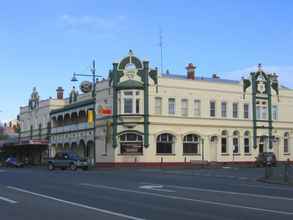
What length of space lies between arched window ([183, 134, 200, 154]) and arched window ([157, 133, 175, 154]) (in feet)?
5.30

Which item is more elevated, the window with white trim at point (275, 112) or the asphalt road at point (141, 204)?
the window with white trim at point (275, 112)

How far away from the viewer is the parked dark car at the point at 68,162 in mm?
53312

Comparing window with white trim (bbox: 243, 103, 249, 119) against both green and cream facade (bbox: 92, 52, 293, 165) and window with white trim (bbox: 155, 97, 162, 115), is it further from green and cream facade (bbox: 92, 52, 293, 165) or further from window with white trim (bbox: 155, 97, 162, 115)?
window with white trim (bbox: 155, 97, 162, 115)

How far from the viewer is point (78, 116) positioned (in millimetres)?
67625

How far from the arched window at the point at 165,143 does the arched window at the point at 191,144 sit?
1615mm

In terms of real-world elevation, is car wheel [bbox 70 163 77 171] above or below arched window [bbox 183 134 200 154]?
below

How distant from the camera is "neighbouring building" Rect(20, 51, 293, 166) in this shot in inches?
2271

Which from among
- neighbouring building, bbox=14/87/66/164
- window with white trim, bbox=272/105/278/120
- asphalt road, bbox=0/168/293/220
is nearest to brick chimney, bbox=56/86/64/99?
neighbouring building, bbox=14/87/66/164

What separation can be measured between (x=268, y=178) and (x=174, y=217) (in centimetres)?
1928

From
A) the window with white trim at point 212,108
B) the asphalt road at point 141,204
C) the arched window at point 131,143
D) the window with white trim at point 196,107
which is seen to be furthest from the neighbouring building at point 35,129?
the asphalt road at point 141,204

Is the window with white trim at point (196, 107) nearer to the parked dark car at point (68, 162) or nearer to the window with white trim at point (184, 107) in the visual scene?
the window with white trim at point (184, 107)

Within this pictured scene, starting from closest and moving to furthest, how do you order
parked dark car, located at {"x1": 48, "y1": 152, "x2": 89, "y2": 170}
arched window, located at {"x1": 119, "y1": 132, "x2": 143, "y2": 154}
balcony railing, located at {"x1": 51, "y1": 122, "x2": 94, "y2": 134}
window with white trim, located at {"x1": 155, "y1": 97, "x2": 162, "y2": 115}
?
parked dark car, located at {"x1": 48, "y1": 152, "x2": 89, "y2": 170} → arched window, located at {"x1": 119, "y1": 132, "x2": 143, "y2": 154} → window with white trim, located at {"x1": 155, "y1": 97, "x2": 162, "y2": 115} → balcony railing, located at {"x1": 51, "y1": 122, "x2": 94, "y2": 134}

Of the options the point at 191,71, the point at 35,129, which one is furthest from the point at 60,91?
the point at 191,71

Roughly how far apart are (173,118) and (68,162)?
12.5 m
